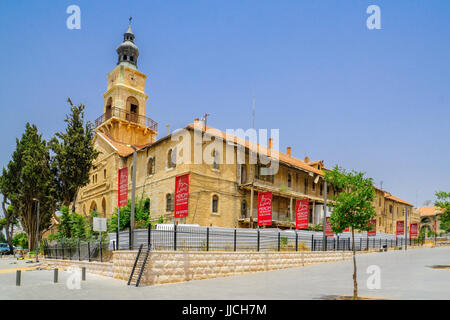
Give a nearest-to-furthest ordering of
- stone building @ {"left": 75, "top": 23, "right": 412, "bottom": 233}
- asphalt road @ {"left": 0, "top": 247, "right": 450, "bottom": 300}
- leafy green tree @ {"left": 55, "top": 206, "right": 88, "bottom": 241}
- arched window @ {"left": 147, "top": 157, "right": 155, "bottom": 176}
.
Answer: asphalt road @ {"left": 0, "top": 247, "right": 450, "bottom": 300} < stone building @ {"left": 75, "top": 23, "right": 412, "bottom": 233} < leafy green tree @ {"left": 55, "top": 206, "right": 88, "bottom": 241} < arched window @ {"left": 147, "top": 157, "right": 155, "bottom": 176}

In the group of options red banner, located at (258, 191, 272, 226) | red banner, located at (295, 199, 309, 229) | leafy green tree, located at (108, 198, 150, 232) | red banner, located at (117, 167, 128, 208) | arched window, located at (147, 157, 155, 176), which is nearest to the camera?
red banner, located at (117, 167, 128, 208)

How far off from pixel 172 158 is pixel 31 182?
1562cm

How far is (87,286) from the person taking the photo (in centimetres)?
1561

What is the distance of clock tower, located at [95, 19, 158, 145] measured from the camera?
41844 millimetres

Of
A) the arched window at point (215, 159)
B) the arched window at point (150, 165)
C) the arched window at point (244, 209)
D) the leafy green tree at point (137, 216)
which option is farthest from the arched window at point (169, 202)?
the arched window at point (244, 209)

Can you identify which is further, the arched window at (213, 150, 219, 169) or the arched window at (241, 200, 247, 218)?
the arched window at (241, 200, 247, 218)

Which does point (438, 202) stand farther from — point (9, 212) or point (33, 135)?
point (9, 212)

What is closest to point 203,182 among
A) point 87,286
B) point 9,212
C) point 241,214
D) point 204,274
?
point 241,214

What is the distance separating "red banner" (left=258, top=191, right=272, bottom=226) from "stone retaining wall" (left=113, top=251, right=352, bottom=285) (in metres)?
2.61

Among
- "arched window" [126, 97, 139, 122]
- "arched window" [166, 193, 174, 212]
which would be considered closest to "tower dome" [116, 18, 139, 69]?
"arched window" [126, 97, 139, 122]

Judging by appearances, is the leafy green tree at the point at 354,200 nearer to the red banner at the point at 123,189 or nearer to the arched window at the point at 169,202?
the red banner at the point at 123,189

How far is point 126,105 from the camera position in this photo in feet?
141

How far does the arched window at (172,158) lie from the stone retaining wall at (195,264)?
42.8 feet

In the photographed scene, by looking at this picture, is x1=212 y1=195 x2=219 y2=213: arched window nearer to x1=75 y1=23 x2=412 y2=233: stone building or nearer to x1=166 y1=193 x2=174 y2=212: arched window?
x1=75 y1=23 x2=412 y2=233: stone building
